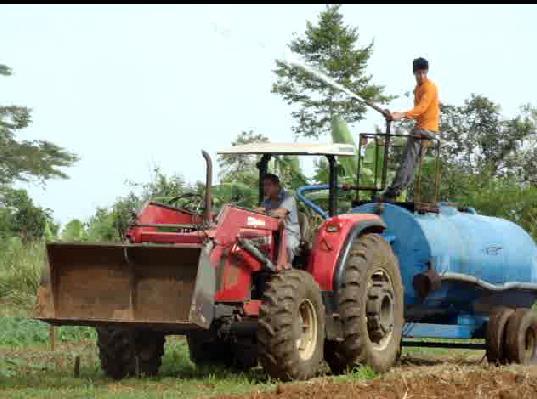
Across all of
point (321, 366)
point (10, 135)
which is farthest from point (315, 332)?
point (10, 135)

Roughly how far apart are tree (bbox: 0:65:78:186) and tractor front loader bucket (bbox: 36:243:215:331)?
93.5 feet

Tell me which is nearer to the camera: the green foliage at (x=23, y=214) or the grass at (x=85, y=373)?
the grass at (x=85, y=373)

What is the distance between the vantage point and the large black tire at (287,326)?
11297mm

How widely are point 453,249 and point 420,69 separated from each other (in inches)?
83.2

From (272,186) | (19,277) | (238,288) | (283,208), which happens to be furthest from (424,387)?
(19,277)

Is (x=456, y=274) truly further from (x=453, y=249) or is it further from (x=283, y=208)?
(x=283, y=208)

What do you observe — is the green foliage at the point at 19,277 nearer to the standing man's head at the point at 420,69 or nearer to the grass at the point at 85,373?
the grass at the point at 85,373

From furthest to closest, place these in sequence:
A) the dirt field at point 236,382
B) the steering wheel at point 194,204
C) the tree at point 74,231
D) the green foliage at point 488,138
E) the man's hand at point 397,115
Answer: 1. the green foliage at point 488,138
2. the tree at point 74,231
3. the man's hand at point 397,115
4. the steering wheel at point 194,204
5. the dirt field at point 236,382

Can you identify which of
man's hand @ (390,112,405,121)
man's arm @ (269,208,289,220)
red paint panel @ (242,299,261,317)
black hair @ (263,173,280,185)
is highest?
man's hand @ (390,112,405,121)

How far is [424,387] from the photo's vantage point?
10.2 m

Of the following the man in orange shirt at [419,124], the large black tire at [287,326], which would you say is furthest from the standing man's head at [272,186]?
the man in orange shirt at [419,124]

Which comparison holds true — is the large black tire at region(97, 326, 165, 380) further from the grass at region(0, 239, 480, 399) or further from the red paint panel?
the red paint panel

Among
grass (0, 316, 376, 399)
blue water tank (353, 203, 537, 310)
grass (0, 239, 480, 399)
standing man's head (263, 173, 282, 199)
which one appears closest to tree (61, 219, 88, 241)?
grass (0, 239, 480, 399)

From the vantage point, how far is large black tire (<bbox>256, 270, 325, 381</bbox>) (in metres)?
11.3
